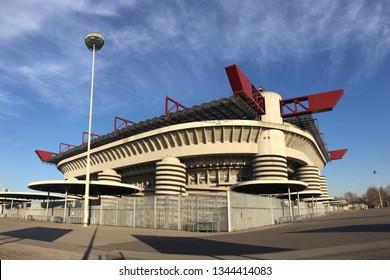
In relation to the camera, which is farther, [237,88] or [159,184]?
[159,184]

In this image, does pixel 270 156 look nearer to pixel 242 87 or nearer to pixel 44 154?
pixel 242 87

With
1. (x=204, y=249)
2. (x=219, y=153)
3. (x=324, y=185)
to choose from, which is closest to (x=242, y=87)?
(x=219, y=153)

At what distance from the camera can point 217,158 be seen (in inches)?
2468

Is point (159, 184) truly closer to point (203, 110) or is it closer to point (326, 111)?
point (203, 110)

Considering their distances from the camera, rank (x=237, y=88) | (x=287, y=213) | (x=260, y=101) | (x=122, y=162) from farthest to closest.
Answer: (x=122, y=162), (x=260, y=101), (x=237, y=88), (x=287, y=213)

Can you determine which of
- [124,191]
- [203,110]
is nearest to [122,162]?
[124,191]

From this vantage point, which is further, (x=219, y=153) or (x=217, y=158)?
(x=217, y=158)

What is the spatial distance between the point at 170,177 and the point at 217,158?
35.2 ft

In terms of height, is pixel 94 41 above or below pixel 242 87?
above

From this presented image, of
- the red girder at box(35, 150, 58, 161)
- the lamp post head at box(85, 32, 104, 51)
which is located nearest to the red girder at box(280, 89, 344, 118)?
the lamp post head at box(85, 32, 104, 51)

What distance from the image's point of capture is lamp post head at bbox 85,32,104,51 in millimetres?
39062

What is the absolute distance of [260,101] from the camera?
198 ft

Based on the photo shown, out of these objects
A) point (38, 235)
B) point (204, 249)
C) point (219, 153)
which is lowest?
point (204, 249)

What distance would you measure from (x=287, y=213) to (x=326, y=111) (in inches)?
967
